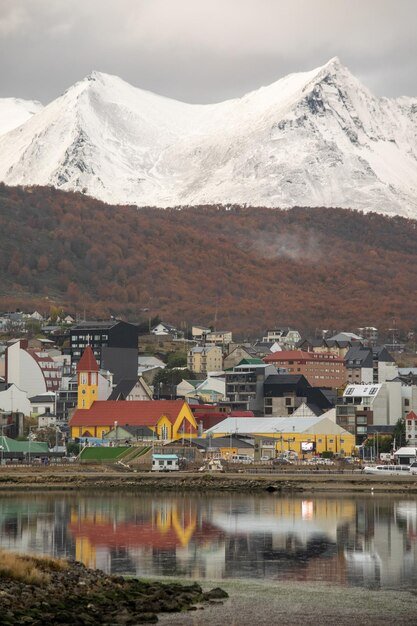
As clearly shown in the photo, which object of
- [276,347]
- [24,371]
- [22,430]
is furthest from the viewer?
[276,347]

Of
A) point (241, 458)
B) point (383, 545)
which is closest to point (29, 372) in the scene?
Answer: point (241, 458)

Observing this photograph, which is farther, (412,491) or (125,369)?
(125,369)

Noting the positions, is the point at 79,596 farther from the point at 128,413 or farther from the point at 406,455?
the point at 128,413

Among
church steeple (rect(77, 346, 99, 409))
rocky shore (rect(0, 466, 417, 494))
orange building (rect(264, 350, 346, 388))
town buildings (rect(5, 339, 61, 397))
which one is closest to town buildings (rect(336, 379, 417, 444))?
church steeple (rect(77, 346, 99, 409))

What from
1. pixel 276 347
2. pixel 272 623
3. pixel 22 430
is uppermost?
pixel 276 347

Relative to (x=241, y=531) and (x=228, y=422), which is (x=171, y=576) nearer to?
(x=241, y=531)

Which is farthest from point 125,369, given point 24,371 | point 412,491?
point 412,491

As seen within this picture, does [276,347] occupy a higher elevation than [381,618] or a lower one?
higher

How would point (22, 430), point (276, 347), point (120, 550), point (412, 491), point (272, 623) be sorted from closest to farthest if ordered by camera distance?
point (272, 623) → point (120, 550) → point (412, 491) → point (22, 430) → point (276, 347)
